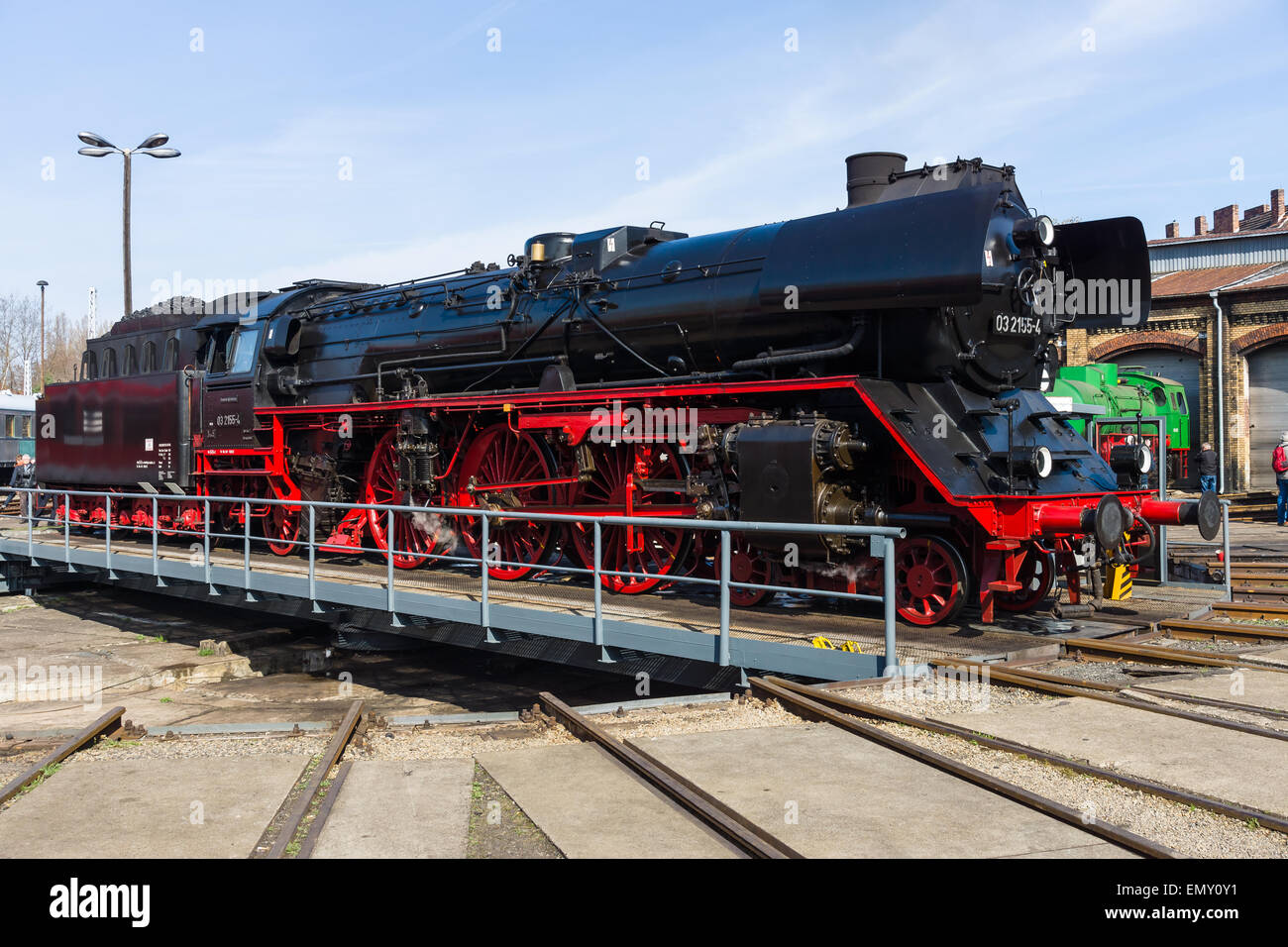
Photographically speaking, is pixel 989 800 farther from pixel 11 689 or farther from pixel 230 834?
pixel 11 689

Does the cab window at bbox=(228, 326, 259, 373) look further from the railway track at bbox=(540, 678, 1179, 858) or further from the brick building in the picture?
the brick building

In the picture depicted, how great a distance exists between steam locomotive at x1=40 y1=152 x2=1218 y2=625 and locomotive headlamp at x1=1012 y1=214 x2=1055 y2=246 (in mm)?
21

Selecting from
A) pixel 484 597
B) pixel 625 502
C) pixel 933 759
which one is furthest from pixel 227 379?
pixel 933 759

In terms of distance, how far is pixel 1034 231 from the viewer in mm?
8523

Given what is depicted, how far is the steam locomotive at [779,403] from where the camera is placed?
27.1ft

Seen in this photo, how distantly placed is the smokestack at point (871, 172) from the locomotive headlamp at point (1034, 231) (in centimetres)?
144

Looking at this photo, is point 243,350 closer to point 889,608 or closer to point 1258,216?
point 889,608

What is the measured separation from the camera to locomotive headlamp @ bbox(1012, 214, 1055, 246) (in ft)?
27.8

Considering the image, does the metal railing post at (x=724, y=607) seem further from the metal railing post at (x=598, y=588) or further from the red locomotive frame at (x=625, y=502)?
the red locomotive frame at (x=625, y=502)

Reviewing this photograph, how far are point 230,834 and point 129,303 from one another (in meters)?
22.9

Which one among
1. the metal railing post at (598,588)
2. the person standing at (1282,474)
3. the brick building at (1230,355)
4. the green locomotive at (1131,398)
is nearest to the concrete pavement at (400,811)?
the metal railing post at (598,588)

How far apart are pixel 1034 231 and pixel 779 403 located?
2442mm

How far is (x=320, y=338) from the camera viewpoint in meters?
14.6
